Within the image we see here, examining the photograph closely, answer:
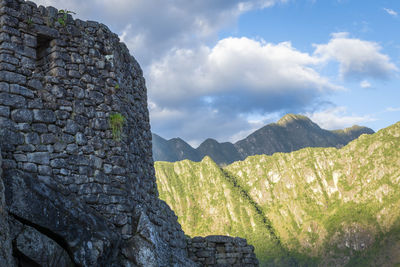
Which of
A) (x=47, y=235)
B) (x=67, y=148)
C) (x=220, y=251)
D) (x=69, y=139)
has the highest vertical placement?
(x=69, y=139)

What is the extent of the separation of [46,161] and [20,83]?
4.76 feet

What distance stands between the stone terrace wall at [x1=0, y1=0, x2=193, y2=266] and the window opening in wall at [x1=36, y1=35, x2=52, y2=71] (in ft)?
0.06

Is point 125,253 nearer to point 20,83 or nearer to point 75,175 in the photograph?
point 75,175

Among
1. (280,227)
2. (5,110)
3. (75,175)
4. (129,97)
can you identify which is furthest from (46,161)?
(280,227)

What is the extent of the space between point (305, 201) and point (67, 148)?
457ft

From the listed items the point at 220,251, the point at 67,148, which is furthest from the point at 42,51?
the point at 220,251

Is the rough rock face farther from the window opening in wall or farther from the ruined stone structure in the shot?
the window opening in wall

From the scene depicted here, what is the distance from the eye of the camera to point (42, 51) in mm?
7754

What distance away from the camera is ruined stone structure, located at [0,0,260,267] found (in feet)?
20.3

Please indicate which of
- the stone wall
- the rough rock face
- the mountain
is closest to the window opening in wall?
the rough rock face

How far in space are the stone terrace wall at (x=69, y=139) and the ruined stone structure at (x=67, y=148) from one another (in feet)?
0.06

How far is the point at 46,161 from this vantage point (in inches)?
274

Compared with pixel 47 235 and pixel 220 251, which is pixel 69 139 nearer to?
pixel 47 235

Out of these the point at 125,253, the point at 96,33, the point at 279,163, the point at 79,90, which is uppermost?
the point at 279,163
